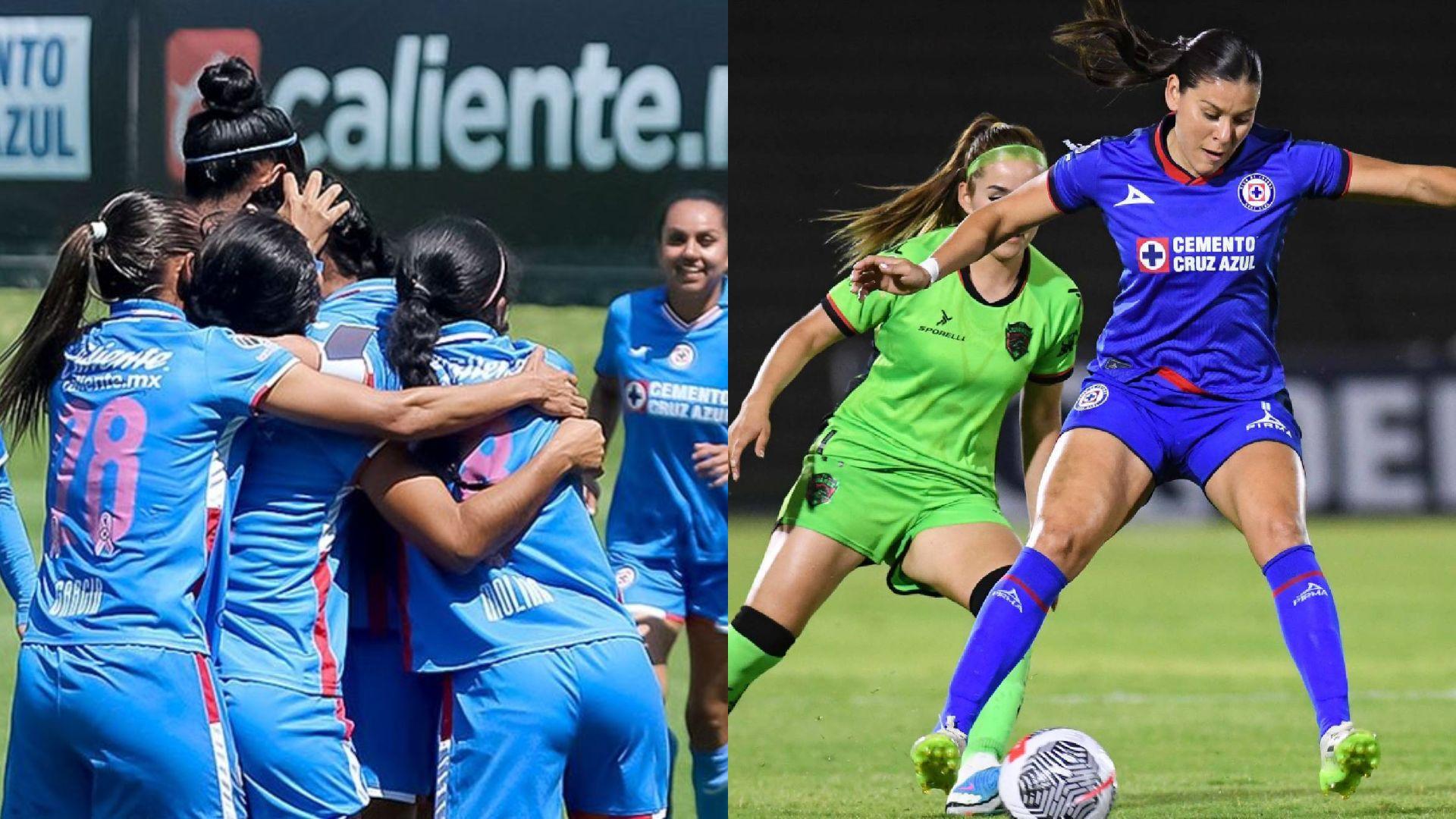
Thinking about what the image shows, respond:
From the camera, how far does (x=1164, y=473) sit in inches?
162

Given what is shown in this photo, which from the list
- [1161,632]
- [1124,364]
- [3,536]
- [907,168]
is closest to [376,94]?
[3,536]

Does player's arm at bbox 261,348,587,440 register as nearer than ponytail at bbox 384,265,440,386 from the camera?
Yes

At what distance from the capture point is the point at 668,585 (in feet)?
16.4

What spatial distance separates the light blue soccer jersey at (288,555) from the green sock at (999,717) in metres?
1.59

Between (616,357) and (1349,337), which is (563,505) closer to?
(616,357)

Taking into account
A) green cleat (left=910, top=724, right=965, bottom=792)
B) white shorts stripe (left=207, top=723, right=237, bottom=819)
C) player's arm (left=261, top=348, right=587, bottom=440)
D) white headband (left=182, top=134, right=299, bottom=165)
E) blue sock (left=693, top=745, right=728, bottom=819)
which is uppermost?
white headband (left=182, top=134, right=299, bottom=165)

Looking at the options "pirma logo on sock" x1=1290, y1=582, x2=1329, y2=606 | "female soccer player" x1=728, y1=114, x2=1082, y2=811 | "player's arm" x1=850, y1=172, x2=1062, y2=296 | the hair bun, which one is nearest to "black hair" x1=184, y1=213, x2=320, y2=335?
the hair bun

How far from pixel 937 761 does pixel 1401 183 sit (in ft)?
4.82

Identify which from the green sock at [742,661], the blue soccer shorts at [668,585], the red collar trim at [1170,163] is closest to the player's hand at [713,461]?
the green sock at [742,661]

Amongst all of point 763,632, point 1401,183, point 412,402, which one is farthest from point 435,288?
point 1401,183

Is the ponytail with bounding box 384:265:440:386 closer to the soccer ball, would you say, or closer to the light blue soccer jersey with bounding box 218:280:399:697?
the light blue soccer jersey with bounding box 218:280:399:697

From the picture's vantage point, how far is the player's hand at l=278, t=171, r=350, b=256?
144 inches

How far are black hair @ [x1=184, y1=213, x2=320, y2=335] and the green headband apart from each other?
1717 mm

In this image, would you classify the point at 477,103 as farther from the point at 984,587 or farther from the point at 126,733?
the point at 126,733
